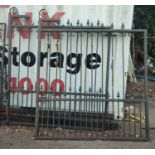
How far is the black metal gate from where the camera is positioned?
677 cm

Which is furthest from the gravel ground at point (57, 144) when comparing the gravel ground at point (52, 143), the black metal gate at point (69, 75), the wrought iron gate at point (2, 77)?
the wrought iron gate at point (2, 77)

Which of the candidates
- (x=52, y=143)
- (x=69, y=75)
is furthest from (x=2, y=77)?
(x=52, y=143)

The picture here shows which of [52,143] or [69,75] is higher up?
[69,75]

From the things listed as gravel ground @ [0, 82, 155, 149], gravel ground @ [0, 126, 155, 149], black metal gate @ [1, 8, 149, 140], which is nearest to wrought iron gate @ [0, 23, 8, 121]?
black metal gate @ [1, 8, 149, 140]

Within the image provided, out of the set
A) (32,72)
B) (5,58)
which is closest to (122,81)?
(32,72)

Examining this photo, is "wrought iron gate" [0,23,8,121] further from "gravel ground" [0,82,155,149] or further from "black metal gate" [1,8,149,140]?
"gravel ground" [0,82,155,149]

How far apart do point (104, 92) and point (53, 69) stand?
1021 millimetres

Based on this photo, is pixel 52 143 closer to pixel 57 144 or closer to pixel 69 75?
pixel 57 144

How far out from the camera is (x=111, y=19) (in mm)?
7004

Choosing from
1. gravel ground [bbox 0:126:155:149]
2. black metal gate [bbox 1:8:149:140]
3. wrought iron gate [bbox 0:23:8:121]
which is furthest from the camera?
wrought iron gate [bbox 0:23:8:121]

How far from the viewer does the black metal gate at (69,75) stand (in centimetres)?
677

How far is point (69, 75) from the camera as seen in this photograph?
7.15 metres

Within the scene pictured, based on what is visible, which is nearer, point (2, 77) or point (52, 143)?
point (52, 143)

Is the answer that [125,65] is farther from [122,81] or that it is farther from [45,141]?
[45,141]
